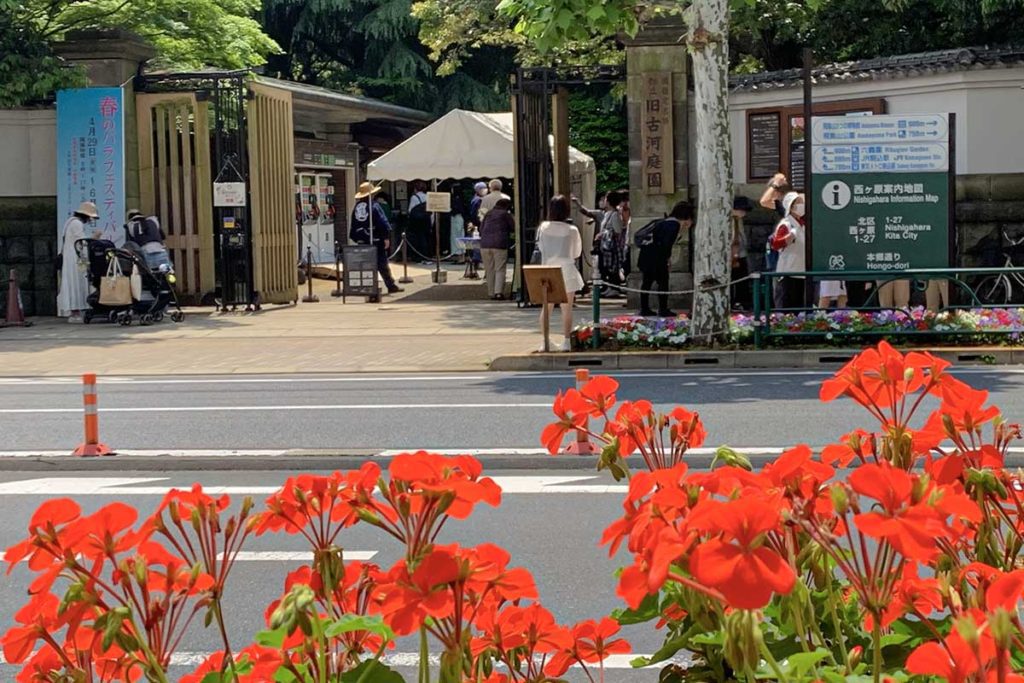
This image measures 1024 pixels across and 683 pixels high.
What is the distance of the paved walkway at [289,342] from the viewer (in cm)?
1784

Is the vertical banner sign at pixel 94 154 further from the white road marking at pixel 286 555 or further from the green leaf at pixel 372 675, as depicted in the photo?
the green leaf at pixel 372 675

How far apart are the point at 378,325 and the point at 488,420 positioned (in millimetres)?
9670

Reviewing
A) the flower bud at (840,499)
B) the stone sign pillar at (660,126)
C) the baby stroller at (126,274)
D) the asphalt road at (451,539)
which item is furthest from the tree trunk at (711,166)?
the flower bud at (840,499)

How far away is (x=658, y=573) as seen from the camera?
1.83 m

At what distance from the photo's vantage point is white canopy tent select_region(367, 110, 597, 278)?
1110 inches

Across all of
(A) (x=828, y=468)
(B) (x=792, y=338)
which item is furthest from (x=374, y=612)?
(B) (x=792, y=338)

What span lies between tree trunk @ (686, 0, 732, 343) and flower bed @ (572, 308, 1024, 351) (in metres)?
0.32

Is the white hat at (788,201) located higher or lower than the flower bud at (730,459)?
higher

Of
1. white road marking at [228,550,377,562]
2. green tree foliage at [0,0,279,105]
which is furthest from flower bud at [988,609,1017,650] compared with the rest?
green tree foliage at [0,0,279,105]

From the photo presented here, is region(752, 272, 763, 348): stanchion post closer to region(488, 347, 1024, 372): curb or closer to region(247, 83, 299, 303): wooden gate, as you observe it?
region(488, 347, 1024, 372): curb

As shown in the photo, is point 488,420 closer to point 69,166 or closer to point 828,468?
point 828,468

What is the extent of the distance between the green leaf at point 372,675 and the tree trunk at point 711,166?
1486cm

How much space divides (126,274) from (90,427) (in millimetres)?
11185

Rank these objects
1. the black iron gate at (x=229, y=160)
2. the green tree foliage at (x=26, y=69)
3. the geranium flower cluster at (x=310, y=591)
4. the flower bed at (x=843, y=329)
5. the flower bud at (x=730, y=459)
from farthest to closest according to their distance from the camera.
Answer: the black iron gate at (x=229, y=160)
the green tree foliage at (x=26, y=69)
the flower bed at (x=843, y=329)
the flower bud at (x=730, y=459)
the geranium flower cluster at (x=310, y=591)
